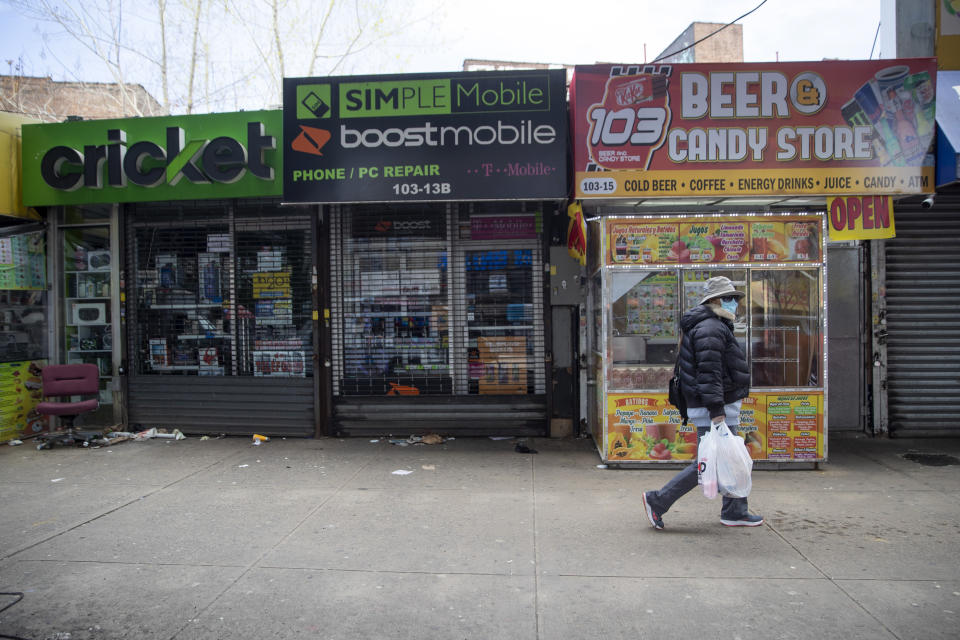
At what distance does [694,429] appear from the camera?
6.68 metres

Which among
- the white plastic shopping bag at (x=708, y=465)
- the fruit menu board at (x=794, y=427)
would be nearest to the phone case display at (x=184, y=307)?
the white plastic shopping bag at (x=708, y=465)

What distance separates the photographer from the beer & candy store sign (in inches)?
270

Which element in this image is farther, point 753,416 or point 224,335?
point 224,335

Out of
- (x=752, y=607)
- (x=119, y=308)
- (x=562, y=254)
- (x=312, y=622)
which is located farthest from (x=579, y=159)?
(x=119, y=308)

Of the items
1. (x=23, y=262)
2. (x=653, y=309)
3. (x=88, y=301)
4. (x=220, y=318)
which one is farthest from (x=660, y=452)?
(x=23, y=262)

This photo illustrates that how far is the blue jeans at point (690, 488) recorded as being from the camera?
4848 millimetres

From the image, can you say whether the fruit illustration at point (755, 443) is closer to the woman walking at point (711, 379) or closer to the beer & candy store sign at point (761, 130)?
the woman walking at point (711, 379)

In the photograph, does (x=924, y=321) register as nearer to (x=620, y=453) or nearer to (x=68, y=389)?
(x=620, y=453)

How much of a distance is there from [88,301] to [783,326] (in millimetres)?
9429

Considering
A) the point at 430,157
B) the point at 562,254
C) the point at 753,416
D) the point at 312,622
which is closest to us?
the point at 312,622

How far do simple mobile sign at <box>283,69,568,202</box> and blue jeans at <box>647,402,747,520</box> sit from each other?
3.33 meters

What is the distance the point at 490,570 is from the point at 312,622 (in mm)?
1224

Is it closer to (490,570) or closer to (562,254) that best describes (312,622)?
(490,570)

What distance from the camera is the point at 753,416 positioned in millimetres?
6633
